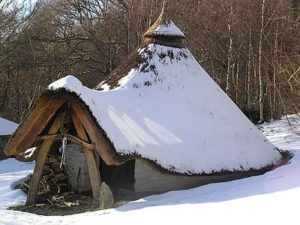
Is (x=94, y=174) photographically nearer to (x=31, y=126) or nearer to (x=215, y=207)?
(x=31, y=126)

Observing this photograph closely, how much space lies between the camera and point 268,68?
71.9 feet

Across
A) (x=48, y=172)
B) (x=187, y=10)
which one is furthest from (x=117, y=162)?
(x=187, y=10)

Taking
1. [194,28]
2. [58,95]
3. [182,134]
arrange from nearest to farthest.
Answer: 1. [58,95]
2. [182,134]
3. [194,28]

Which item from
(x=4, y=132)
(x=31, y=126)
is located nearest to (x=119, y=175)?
(x=31, y=126)

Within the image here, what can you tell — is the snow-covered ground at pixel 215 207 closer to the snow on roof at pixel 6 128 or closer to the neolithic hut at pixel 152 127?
the neolithic hut at pixel 152 127

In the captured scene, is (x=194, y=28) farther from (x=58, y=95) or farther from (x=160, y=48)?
(x=58, y=95)

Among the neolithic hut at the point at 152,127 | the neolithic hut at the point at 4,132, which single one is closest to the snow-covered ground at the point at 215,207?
the neolithic hut at the point at 152,127

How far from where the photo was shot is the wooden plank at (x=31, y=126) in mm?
9203

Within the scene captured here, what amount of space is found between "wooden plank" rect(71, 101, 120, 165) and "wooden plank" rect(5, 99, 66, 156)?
415mm

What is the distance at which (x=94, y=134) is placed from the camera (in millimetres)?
8758

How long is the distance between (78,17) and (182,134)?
22384 mm

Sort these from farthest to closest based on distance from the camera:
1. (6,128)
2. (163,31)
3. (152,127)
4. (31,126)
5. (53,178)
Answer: (6,128), (163,31), (53,178), (152,127), (31,126)

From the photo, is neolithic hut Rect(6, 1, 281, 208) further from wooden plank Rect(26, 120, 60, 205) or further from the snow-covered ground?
the snow-covered ground

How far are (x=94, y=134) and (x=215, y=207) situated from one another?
2539mm
